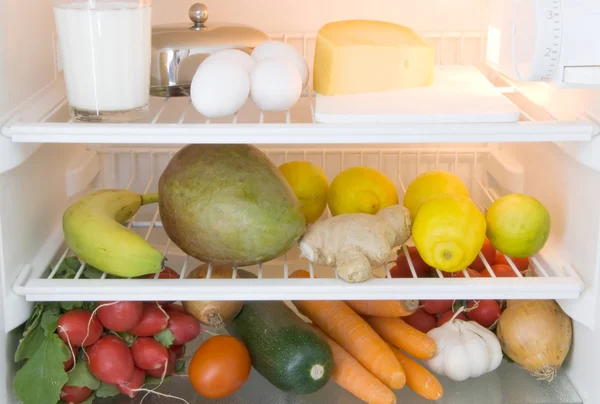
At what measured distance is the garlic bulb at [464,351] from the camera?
1291 millimetres

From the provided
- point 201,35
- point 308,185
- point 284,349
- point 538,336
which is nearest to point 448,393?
point 538,336

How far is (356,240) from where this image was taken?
48.3 inches

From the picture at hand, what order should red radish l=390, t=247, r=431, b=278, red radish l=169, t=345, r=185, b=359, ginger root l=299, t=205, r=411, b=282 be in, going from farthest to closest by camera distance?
red radish l=390, t=247, r=431, b=278, red radish l=169, t=345, r=185, b=359, ginger root l=299, t=205, r=411, b=282

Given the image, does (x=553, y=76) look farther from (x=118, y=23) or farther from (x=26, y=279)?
(x=26, y=279)

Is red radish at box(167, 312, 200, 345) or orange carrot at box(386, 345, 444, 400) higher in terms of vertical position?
red radish at box(167, 312, 200, 345)

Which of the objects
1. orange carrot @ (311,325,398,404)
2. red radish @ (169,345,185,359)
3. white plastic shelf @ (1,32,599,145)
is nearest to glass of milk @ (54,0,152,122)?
white plastic shelf @ (1,32,599,145)

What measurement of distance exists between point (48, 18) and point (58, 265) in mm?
393

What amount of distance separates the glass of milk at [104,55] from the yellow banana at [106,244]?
6.7 inches

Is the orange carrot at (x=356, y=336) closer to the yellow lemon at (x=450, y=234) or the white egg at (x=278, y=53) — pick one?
the yellow lemon at (x=450, y=234)

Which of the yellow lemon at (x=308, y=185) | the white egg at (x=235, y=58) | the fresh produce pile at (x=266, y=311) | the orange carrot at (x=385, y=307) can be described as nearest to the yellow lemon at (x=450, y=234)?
the fresh produce pile at (x=266, y=311)

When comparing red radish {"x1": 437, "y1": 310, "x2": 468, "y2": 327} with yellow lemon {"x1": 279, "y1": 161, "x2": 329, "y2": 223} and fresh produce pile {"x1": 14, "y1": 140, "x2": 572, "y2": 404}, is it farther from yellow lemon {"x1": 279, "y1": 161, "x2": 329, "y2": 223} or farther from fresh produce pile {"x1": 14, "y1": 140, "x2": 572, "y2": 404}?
yellow lemon {"x1": 279, "y1": 161, "x2": 329, "y2": 223}

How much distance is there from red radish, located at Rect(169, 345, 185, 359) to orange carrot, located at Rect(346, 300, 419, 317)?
29cm

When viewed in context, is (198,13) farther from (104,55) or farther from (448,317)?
(448,317)

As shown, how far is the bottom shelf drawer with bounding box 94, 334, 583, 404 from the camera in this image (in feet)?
4.24
